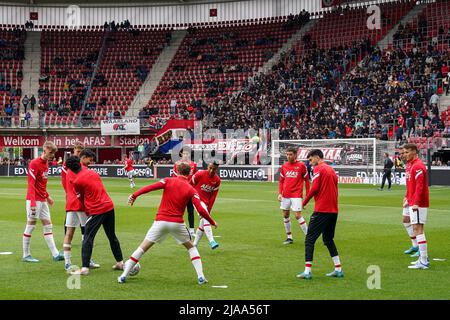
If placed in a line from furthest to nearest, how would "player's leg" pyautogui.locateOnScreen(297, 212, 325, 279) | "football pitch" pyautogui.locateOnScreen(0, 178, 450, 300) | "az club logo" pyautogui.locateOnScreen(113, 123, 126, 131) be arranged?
"az club logo" pyautogui.locateOnScreen(113, 123, 126, 131)
"player's leg" pyautogui.locateOnScreen(297, 212, 325, 279)
"football pitch" pyautogui.locateOnScreen(0, 178, 450, 300)

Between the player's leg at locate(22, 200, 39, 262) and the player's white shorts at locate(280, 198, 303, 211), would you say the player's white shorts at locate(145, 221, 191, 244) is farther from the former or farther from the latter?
the player's white shorts at locate(280, 198, 303, 211)

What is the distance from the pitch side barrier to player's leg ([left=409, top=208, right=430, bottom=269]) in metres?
25.9

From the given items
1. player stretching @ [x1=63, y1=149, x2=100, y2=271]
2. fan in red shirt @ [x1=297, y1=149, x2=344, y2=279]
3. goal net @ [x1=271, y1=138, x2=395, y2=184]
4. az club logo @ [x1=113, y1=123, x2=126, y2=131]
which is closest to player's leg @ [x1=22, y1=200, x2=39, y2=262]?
player stretching @ [x1=63, y1=149, x2=100, y2=271]

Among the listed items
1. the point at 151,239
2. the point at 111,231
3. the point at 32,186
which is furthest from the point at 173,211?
the point at 32,186

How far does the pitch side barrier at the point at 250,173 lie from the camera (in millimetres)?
38562

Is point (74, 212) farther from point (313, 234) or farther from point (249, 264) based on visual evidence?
point (313, 234)

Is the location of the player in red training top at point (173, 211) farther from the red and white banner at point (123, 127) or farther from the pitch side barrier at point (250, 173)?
the red and white banner at point (123, 127)

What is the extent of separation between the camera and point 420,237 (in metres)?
13.2

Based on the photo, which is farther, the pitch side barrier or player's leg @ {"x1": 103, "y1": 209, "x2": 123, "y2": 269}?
the pitch side barrier

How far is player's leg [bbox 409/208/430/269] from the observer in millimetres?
13047

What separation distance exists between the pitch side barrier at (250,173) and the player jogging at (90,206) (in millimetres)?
28784

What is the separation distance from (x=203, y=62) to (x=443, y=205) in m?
40.2

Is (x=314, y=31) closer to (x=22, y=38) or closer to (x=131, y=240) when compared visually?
(x=22, y=38)

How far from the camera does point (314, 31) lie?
61812 mm
